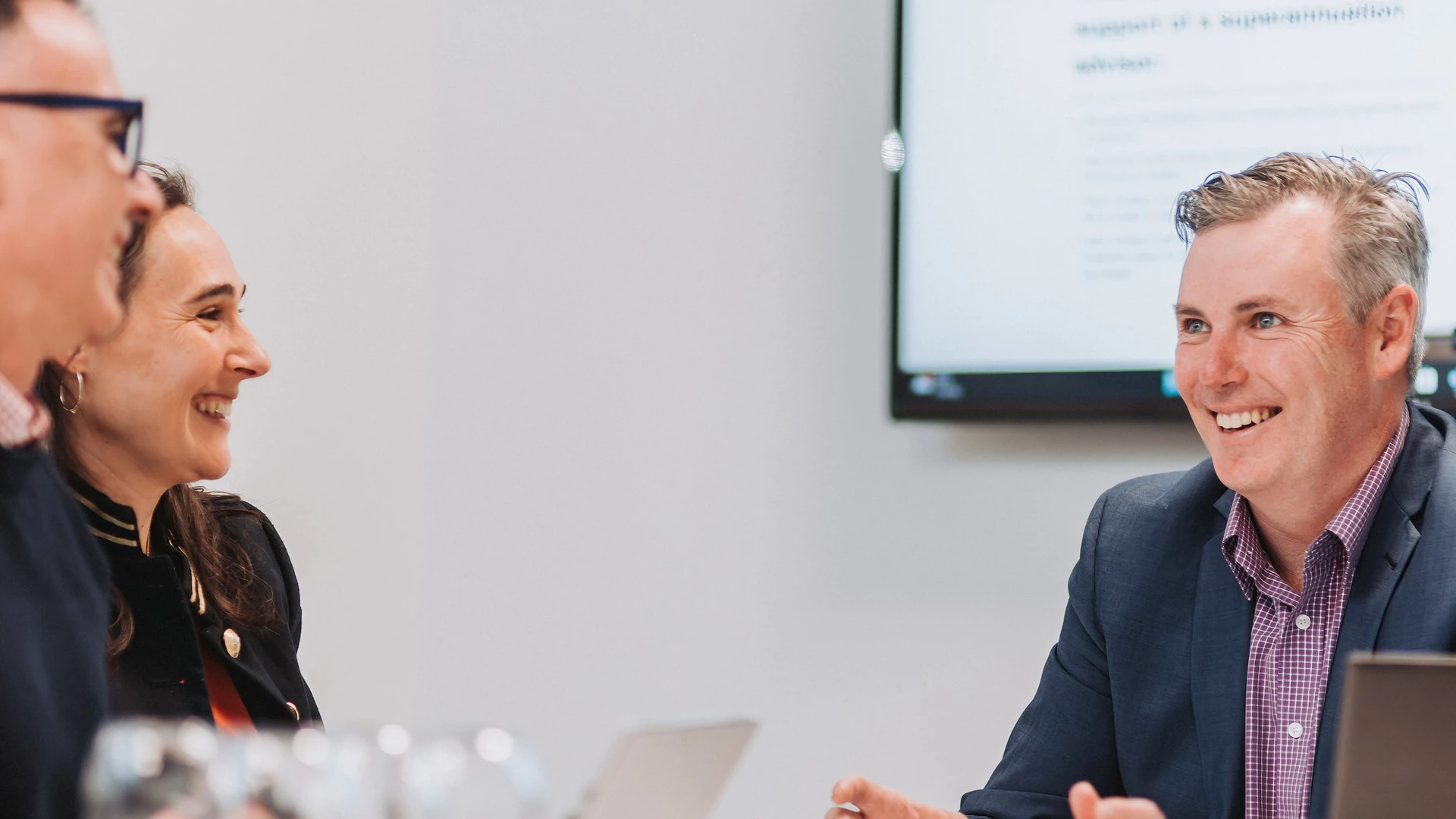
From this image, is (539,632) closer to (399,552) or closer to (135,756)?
(399,552)

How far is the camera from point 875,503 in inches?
98.4

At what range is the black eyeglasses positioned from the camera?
39.7 inches

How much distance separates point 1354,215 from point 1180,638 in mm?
581

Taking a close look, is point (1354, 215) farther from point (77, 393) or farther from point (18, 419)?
point (77, 393)

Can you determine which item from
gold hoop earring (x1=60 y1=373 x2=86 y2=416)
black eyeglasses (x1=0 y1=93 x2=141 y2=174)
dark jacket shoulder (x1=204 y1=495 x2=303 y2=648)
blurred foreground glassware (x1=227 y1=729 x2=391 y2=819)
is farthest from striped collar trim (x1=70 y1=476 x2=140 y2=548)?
blurred foreground glassware (x1=227 y1=729 x2=391 y2=819)

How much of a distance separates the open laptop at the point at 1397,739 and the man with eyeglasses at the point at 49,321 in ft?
3.29

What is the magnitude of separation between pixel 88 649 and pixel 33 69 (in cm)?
51

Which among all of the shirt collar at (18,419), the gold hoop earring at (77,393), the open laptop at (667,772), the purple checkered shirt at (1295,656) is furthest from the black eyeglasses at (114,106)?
the purple checkered shirt at (1295,656)

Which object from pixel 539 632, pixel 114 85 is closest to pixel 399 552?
pixel 539 632

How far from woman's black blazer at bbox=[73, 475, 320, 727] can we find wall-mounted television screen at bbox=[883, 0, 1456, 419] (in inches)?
45.2

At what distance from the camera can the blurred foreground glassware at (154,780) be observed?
764mm

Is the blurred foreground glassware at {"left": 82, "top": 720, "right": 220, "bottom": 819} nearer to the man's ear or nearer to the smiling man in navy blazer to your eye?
the smiling man in navy blazer

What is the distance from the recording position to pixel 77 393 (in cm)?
172

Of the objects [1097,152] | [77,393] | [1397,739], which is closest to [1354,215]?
[1097,152]
